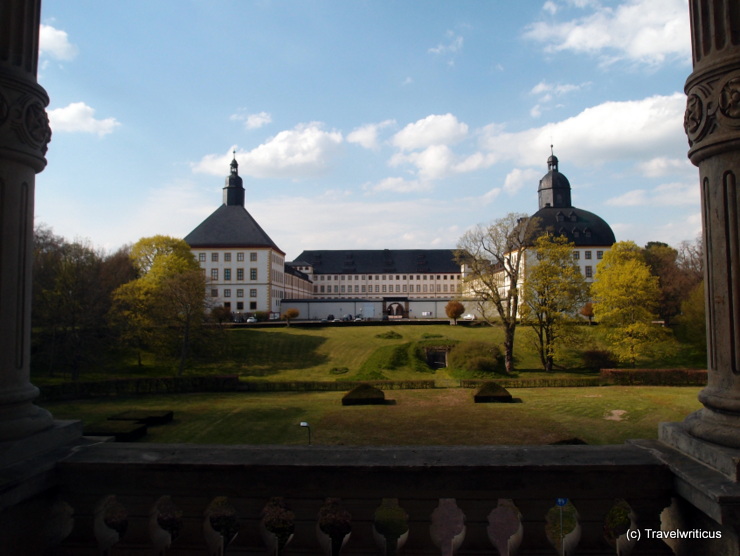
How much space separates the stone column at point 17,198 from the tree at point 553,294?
35.2m

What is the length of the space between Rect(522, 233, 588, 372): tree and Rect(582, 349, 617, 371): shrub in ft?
11.4

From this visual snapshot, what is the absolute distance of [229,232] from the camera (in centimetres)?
7569

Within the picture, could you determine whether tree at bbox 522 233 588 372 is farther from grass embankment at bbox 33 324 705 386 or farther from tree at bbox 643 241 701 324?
tree at bbox 643 241 701 324

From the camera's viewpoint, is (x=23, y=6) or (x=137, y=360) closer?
(x=23, y=6)

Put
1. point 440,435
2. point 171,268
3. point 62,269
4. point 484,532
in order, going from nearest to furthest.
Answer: point 484,532
point 440,435
point 62,269
point 171,268

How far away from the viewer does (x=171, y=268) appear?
Answer: 50312 millimetres

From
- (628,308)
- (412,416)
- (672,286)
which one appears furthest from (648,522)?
(672,286)

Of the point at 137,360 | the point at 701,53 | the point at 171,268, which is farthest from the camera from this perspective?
the point at 171,268

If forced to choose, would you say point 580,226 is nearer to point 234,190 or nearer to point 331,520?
point 234,190

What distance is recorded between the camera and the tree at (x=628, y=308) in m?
34.5

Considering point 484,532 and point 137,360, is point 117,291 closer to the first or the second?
point 137,360

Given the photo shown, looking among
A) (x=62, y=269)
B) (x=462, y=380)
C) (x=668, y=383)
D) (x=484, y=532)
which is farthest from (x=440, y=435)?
(x=62, y=269)

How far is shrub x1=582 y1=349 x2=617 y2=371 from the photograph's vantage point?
37.4 meters

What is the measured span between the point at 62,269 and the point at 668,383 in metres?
38.0
